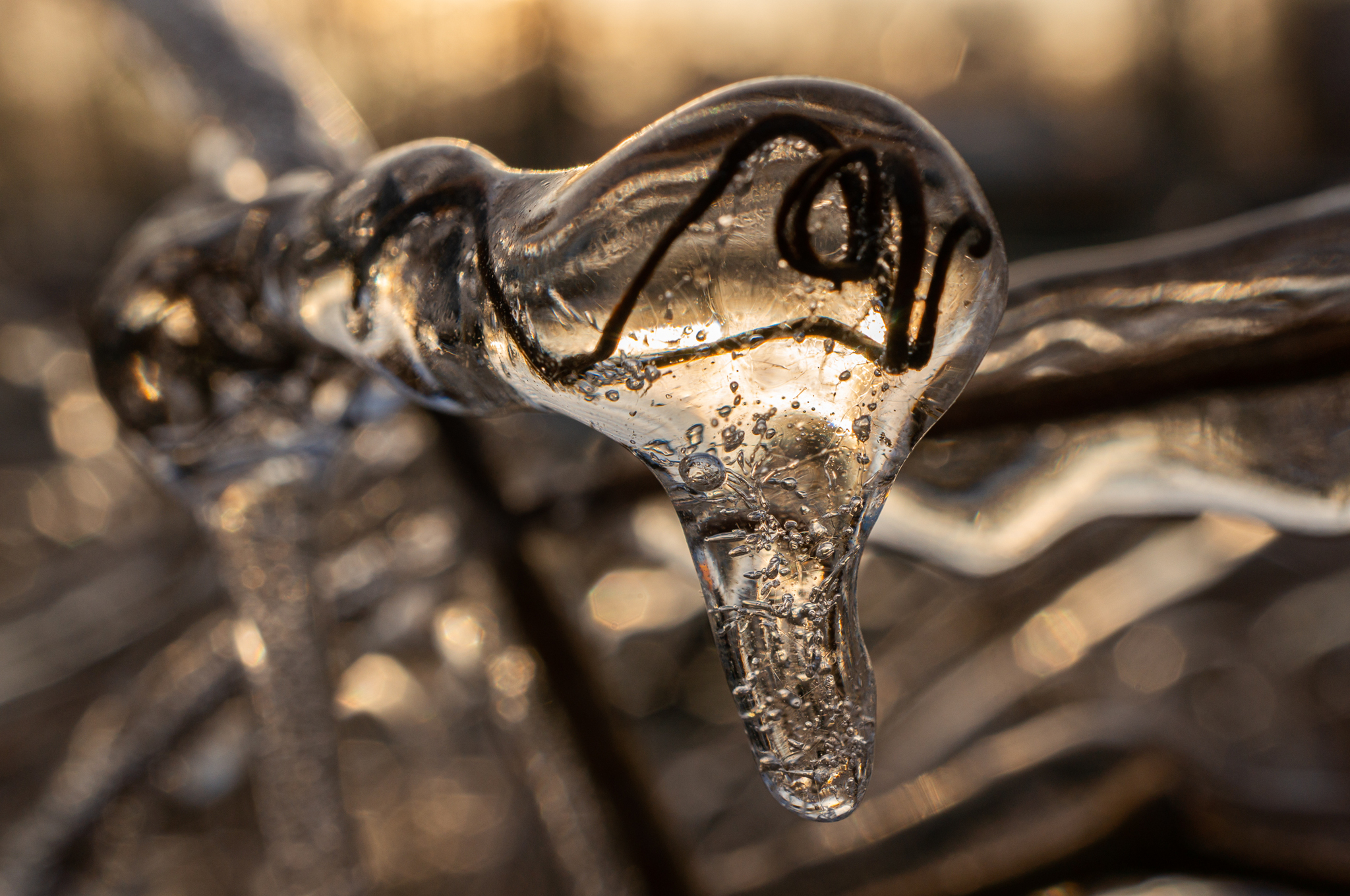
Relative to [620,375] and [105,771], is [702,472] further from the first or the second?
[105,771]

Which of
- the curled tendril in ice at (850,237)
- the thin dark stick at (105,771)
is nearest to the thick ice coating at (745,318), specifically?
the curled tendril in ice at (850,237)

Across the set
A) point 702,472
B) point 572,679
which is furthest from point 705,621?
point 702,472

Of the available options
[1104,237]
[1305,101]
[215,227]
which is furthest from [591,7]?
[215,227]

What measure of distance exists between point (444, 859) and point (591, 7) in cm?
73

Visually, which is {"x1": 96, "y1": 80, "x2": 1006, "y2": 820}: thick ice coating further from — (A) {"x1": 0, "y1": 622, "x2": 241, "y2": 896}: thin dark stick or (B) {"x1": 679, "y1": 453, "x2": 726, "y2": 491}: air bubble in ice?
(A) {"x1": 0, "y1": 622, "x2": 241, "y2": 896}: thin dark stick

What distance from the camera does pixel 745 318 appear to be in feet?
0.28

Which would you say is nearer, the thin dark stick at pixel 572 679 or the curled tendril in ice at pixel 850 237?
the curled tendril in ice at pixel 850 237

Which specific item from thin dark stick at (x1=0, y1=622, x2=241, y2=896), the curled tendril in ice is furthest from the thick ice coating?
thin dark stick at (x1=0, y1=622, x2=241, y2=896)

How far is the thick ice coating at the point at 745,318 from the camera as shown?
9cm

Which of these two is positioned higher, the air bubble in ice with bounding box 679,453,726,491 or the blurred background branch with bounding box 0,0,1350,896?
the air bubble in ice with bounding box 679,453,726,491

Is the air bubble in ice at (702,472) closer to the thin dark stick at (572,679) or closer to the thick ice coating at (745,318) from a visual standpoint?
the thick ice coating at (745,318)

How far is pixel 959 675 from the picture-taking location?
383 millimetres

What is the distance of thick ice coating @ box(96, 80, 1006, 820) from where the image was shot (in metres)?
0.09

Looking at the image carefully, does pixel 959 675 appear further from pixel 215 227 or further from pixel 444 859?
pixel 215 227
